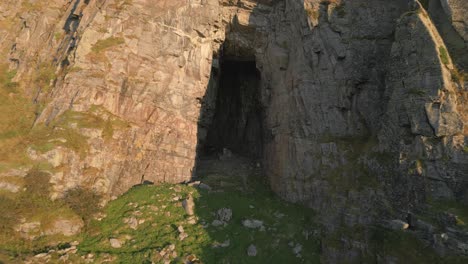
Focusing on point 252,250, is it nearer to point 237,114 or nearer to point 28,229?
point 28,229

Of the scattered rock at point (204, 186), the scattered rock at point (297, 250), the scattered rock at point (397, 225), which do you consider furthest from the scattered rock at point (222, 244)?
the scattered rock at point (397, 225)

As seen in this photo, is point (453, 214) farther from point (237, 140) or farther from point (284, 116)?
point (237, 140)

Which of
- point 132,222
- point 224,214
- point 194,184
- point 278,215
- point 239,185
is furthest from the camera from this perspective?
point 239,185

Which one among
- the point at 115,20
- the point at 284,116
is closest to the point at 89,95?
the point at 115,20

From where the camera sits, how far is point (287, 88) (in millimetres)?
22391

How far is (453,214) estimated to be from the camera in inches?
425

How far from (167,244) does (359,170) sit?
37.2ft

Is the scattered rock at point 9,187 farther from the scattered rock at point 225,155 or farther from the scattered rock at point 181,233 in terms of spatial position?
the scattered rock at point 225,155

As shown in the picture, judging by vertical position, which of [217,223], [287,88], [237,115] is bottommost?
[217,223]

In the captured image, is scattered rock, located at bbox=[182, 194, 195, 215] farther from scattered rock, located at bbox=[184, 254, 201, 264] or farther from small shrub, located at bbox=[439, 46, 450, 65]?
small shrub, located at bbox=[439, 46, 450, 65]

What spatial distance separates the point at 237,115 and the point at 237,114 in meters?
0.13

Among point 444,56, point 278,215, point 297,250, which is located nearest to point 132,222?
point 278,215

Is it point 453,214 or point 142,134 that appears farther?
point 142,134

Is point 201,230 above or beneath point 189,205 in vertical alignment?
beneath
